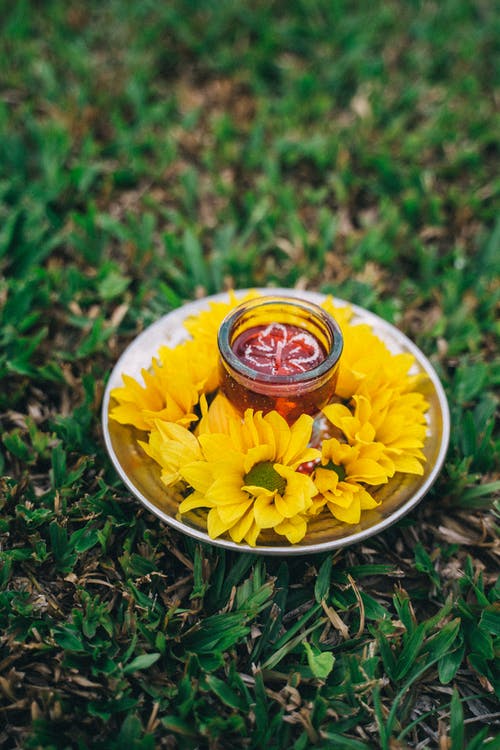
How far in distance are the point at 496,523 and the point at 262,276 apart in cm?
102

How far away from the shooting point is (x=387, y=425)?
1457 mm

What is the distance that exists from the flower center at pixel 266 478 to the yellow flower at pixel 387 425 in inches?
6.6

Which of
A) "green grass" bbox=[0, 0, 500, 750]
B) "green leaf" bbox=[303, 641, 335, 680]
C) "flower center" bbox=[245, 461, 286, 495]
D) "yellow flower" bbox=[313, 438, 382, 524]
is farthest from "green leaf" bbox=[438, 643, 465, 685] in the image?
"flower center" bbox=[245, 461, 286, 495]

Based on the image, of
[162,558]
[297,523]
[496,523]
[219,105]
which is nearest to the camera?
[297,523]

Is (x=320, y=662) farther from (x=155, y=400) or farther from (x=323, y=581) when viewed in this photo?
(x=155, y=400)

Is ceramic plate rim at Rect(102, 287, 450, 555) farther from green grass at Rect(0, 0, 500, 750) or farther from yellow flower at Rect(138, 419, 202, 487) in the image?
green grass at Rect(0, 0, 500, 750)

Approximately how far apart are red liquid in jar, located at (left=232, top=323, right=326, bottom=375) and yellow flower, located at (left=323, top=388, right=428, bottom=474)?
112 millimetres

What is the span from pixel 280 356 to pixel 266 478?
249 mm

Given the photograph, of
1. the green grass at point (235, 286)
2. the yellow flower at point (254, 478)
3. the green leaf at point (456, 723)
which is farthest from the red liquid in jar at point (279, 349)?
the green leaf at point (456, 723)

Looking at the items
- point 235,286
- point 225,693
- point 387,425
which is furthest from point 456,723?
point 235,286

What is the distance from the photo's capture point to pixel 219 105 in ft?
9.51

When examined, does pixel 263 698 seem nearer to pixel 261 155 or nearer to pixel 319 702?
pixel 319 702

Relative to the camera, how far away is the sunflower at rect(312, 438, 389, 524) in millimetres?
1352

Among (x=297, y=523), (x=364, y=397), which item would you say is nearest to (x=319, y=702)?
(x=297, y=523)
